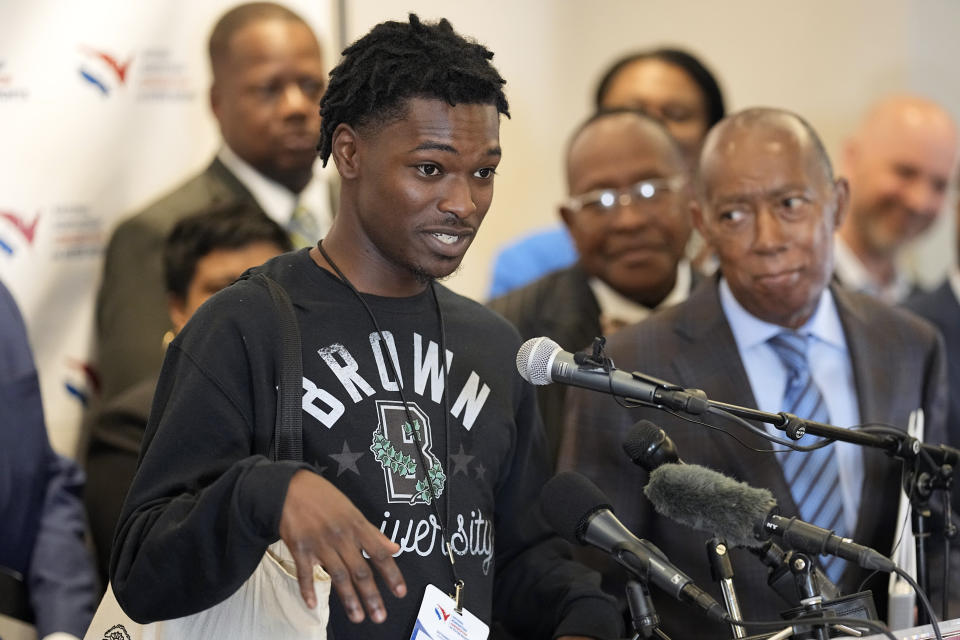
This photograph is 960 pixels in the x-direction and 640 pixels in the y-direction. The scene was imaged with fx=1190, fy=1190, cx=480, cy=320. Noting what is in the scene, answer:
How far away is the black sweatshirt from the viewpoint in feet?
5.86

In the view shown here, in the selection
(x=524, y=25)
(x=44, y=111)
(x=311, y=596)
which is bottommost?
(x=311, y=596)

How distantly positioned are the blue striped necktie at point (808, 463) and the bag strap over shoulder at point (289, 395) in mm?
1230

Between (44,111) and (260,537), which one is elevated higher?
(44,111)

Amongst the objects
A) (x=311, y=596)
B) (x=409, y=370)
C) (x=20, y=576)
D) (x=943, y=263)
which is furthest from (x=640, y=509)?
(x=943, y=263)

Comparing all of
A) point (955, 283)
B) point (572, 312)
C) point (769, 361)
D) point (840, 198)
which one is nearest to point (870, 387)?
point (769, 361)

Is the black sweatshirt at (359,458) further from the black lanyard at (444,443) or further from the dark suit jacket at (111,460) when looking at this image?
the dark suit jacket at (111,460)

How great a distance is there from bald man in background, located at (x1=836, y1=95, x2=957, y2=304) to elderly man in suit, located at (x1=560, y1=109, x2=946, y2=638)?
9.05 ft

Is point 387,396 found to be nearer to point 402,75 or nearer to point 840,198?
point 402,75

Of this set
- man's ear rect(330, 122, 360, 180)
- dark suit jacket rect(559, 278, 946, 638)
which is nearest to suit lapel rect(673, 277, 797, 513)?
dark suit jacket rect(559, 278, 946, 638)

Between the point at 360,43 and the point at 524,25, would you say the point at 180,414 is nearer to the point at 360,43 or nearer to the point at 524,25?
the point at 360,43

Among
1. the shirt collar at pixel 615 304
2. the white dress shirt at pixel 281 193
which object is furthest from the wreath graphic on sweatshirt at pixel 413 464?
the white dress shirt at pixel 281 193

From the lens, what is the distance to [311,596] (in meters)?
1.67

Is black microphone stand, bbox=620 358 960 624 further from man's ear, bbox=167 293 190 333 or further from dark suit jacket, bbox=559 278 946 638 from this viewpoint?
man's ear, bbox=167 293 190 333

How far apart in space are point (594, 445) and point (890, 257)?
3.50 metres
